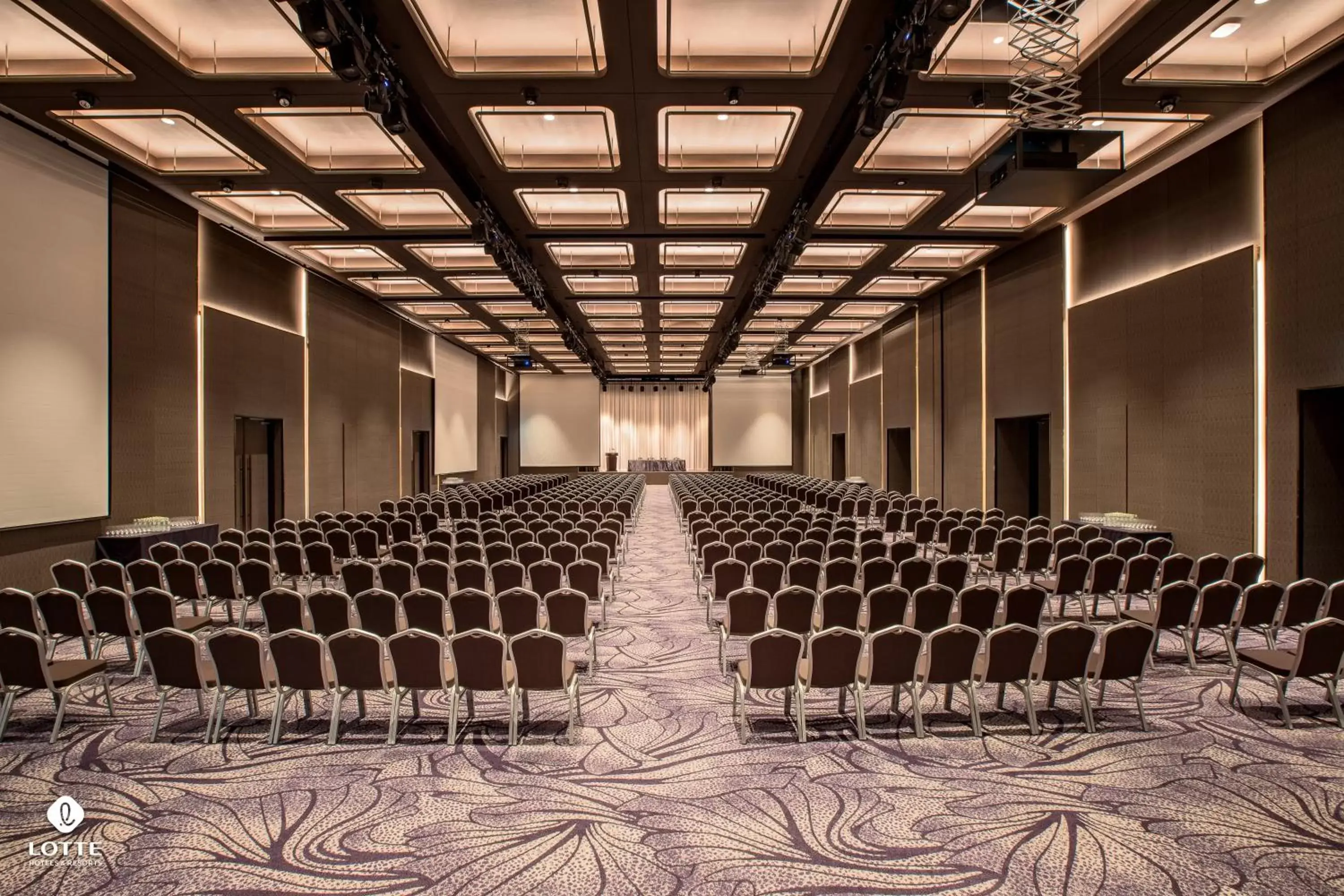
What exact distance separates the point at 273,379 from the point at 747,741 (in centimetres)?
1352

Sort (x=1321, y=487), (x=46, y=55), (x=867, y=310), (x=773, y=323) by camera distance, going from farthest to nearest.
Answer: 1. (x=773, y=323)
2. (x=867, y=310)
3. (x=1321, y=487)
4. (x=46, y=55)

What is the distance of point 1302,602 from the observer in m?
6.02

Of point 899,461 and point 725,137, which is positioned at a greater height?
point 725,137

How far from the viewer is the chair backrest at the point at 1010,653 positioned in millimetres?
4762

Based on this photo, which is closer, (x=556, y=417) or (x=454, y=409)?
(x=454, y=409)

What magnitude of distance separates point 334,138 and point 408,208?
280cm

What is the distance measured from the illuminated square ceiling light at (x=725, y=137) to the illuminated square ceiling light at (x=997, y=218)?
13.3 feet

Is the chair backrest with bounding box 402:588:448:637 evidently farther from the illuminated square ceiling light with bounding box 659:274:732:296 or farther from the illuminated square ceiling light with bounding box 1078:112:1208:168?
the illuminated square ceiling light with bounding box 659:274:732:296

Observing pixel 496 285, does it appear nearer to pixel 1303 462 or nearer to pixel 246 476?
pixel 246 476

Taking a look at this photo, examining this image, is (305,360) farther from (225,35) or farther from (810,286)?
(810,286)

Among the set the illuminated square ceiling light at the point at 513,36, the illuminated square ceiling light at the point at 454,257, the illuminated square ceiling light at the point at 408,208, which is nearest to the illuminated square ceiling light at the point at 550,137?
the illuminated square ceiling light at the point at 513,36

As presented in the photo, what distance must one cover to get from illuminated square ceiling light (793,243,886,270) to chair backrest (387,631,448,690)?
11.2 metres

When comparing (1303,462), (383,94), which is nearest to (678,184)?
(383,94)

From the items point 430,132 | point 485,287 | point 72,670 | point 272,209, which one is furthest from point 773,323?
point 72,670
